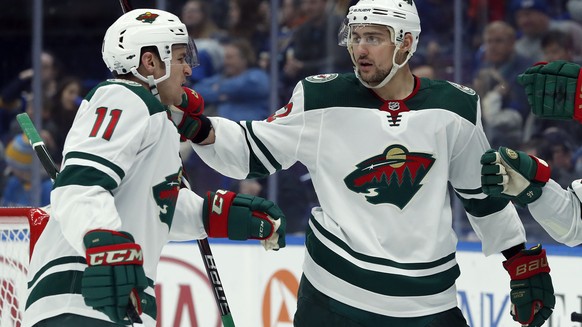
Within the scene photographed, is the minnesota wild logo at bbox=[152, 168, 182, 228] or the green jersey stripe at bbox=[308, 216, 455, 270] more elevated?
the minnesota wild logo at bbox=[152, 168, 182, 228]

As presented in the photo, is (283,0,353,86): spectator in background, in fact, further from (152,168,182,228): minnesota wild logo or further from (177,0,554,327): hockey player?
(152,168,182,228): minnesota wild logo

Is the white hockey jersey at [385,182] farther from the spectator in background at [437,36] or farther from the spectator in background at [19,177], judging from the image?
the spectator in background at [19,177]

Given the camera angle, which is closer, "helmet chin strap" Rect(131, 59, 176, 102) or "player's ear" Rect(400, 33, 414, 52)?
"helmet chin strap" Rect(131, 59, 176, 102)

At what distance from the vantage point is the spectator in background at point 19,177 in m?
6.87

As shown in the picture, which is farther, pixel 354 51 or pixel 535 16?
pixel 535 16

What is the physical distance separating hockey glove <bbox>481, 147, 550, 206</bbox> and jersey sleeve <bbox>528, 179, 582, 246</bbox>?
0.12 feet

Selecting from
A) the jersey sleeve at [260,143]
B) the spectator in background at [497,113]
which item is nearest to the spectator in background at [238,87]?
the spectator in background at [497,113]

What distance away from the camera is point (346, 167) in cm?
344

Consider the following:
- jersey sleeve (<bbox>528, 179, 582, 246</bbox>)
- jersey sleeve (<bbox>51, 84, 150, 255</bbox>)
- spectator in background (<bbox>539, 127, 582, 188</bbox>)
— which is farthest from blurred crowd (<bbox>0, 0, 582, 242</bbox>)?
jersey sleeve (<bbox>51, 84, 150, 255</bbox>)

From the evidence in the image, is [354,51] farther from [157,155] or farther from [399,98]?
[157,155]

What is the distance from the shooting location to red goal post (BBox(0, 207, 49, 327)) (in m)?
3.69

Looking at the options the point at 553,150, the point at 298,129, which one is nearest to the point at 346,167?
the point at 298,129

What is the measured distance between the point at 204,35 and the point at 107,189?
397cm

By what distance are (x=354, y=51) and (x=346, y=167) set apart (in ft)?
1.12
